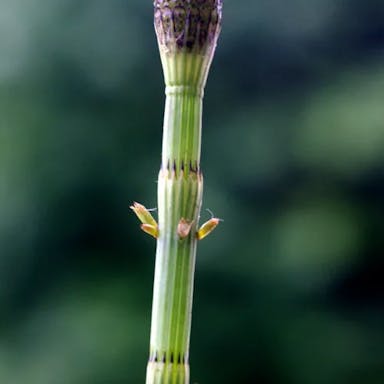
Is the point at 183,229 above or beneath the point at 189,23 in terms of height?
beneath

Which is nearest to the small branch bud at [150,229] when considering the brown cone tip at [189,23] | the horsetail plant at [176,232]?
the horsetail plant at [176,232]

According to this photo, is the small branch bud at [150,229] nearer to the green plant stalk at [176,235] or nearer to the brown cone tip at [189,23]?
the green plant stalk at [176,235]

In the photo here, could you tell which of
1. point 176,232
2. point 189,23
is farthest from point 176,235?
point 189,23

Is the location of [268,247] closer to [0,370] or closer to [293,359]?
[293,359]

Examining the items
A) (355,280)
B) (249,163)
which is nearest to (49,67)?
(249,163)

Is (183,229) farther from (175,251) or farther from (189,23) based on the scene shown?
→ (189,23)

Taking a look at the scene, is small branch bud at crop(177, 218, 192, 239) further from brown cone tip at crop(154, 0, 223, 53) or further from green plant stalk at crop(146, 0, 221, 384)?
brown cone tip at crop(154, 0, 223, 53)

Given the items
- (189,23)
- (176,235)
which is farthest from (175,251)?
(189,23)

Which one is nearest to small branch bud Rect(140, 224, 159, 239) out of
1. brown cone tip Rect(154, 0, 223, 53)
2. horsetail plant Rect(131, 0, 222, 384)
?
horsetail plant Rect(131, 0, 222, 384)
